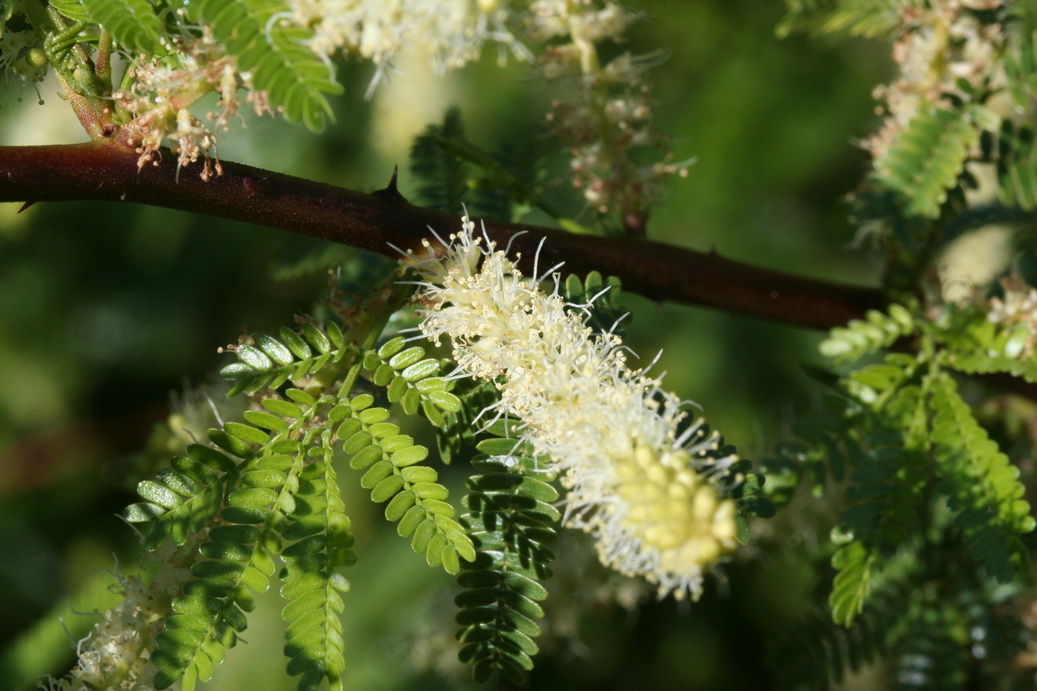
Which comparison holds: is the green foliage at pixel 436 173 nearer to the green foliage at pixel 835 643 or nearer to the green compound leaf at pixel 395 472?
the green compound leaf at pixel 395 472

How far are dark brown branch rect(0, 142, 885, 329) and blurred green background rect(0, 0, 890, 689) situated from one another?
4.09ft

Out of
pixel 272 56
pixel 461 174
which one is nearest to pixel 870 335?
pixel 461 174

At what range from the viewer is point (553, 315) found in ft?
3.77

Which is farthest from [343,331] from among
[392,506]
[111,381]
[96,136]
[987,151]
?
[111,381]

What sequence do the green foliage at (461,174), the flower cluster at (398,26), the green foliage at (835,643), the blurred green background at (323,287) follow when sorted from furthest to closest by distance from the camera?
the blurred green background at (323,287) → the green foliage at (835,643) → the green foliage at (461,174) → the flower cluster at (398,26)

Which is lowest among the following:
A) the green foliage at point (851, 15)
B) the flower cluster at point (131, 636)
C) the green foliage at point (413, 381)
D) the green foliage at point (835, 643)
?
the flower cluster at point (131, 636)

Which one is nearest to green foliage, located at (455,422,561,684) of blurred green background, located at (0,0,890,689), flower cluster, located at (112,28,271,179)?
flower cluster, located at (112,28,271,179)

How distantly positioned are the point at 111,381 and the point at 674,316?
195 cm

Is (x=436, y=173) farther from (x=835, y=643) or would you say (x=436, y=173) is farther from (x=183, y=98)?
(x=835, y=643)

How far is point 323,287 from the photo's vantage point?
2.74 meters

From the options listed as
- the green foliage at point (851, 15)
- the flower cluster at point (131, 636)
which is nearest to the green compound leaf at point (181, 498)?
the flower cluster at point (131, 636)

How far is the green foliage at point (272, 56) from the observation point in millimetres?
1013

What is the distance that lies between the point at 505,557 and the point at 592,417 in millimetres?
258

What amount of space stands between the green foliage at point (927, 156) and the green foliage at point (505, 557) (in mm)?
878
